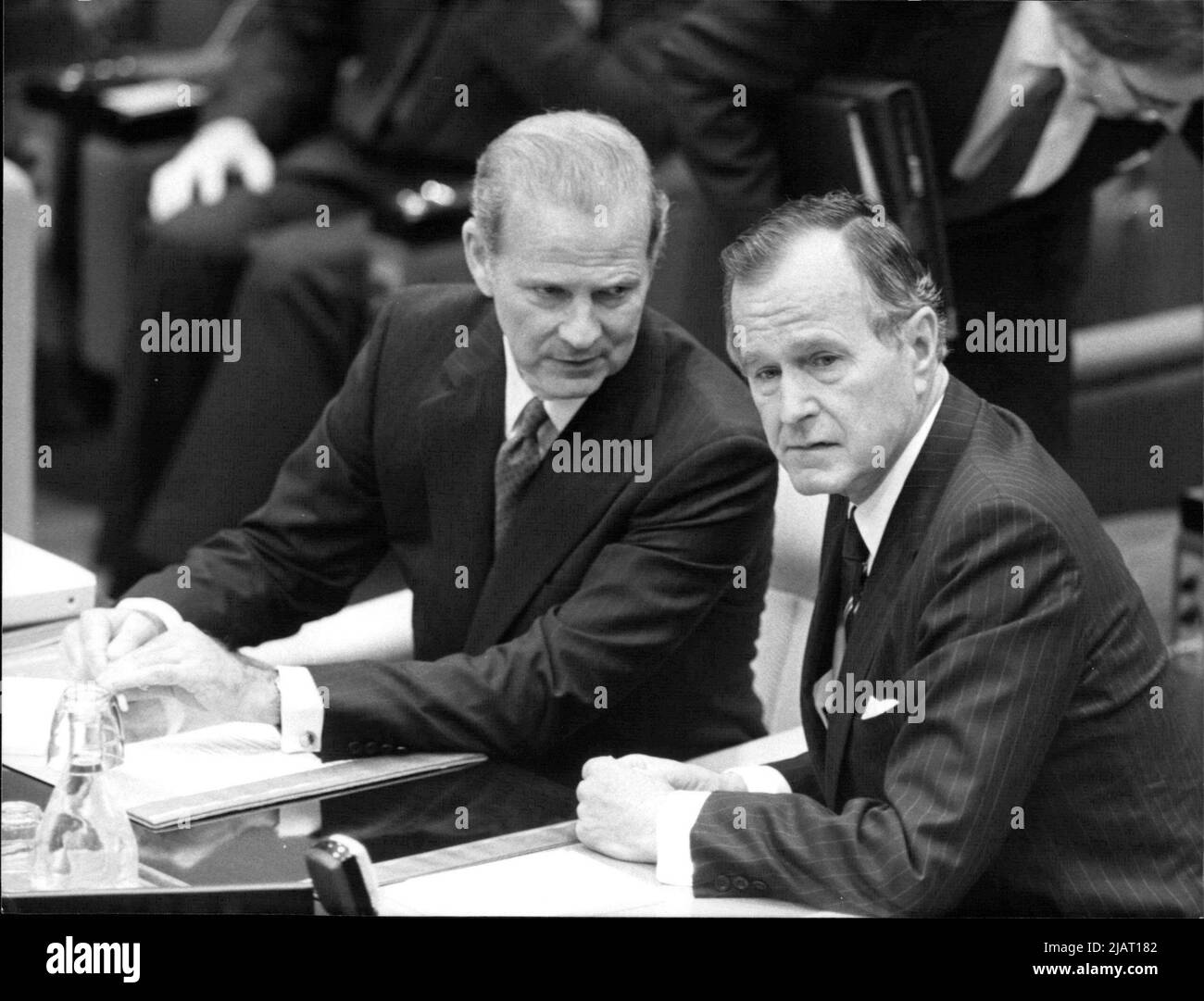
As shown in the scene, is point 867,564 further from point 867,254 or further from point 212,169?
point 212,169

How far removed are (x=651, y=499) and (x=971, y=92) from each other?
0.88m

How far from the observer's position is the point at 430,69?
3.96m

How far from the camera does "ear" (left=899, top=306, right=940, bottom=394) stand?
2.04 meters

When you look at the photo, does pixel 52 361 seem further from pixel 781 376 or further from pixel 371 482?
pixel 781 376

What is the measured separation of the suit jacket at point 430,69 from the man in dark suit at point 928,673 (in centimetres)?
113

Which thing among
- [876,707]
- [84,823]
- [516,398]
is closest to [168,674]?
[84,823]

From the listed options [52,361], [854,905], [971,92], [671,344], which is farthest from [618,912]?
[52,361]

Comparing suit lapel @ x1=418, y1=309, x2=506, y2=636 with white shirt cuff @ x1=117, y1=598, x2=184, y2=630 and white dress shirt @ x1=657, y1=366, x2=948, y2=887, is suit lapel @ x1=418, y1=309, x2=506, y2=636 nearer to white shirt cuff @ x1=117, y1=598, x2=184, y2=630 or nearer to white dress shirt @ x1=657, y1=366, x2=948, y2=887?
white shirt cuff @ x1=117, y1=598, x2=184, y2=630

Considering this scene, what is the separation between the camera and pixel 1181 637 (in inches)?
122

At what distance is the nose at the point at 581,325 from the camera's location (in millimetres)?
2336

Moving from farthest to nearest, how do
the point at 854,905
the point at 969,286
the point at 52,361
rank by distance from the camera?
the point at 52,361 < the point at 969,286 < the point at 854,905

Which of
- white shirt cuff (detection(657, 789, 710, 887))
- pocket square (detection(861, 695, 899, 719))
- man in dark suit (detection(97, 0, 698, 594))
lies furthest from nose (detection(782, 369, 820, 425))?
man in dark suit (detection(97, 0, 698, 594))

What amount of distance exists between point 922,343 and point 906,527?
7.3 inches

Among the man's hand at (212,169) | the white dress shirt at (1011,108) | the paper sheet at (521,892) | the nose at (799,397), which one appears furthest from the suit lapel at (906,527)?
→ the man's hand at (212,169)
